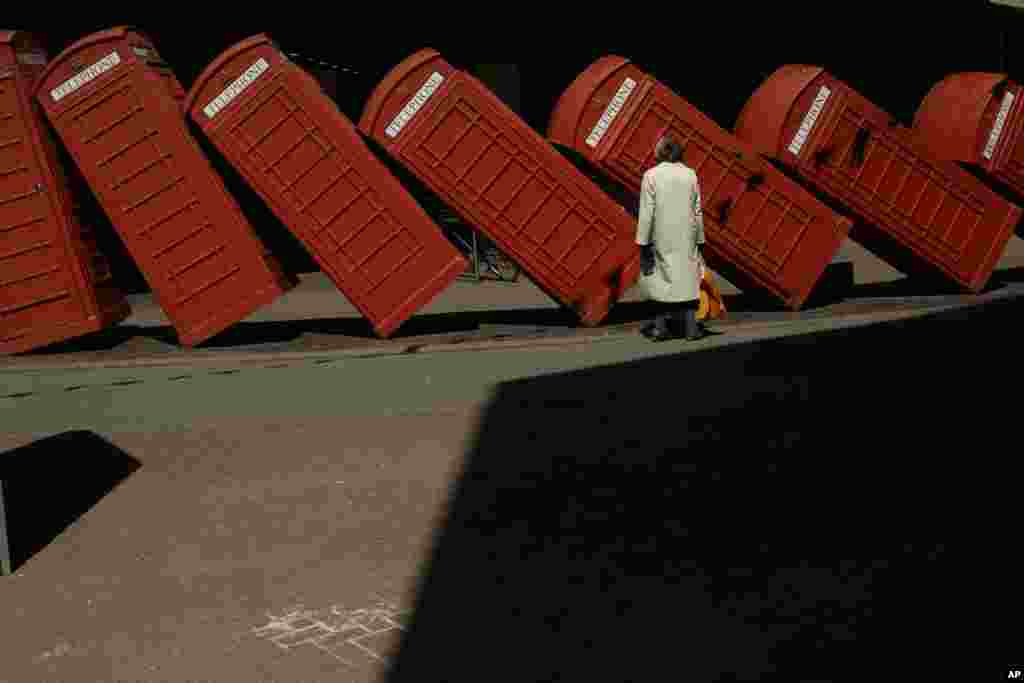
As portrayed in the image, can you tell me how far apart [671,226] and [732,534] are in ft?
20.6

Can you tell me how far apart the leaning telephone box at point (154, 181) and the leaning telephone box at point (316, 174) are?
14.5 inches

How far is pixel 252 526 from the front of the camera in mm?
7086

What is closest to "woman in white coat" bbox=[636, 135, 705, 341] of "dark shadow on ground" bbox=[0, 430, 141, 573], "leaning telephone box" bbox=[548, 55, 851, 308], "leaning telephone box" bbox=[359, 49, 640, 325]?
"leaning telephone box" bbox=[359, 49, 640, 325]

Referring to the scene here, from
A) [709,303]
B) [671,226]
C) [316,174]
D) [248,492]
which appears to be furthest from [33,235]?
[709,303]

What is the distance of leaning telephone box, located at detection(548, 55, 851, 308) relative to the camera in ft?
44.9

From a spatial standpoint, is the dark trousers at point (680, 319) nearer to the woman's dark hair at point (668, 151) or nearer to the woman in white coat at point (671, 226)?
the woman in white coat at point (671, 226)

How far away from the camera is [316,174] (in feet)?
43.1

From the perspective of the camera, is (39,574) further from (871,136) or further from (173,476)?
(871,136)

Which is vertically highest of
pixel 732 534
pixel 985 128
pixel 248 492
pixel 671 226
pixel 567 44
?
pixel 985 128

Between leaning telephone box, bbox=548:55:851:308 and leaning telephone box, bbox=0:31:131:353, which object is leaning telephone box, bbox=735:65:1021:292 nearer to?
leaning telephone box, bbox=548:55:851:308

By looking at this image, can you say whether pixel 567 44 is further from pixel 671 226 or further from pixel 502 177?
pixel 671 226

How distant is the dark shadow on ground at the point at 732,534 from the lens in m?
5.06

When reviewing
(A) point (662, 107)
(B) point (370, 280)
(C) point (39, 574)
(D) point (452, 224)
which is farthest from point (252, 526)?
(D) point (452, 224)

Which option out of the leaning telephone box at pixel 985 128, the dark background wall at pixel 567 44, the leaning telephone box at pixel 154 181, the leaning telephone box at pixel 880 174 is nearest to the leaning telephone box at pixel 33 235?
the leaning telephone box at pixel 154 181
